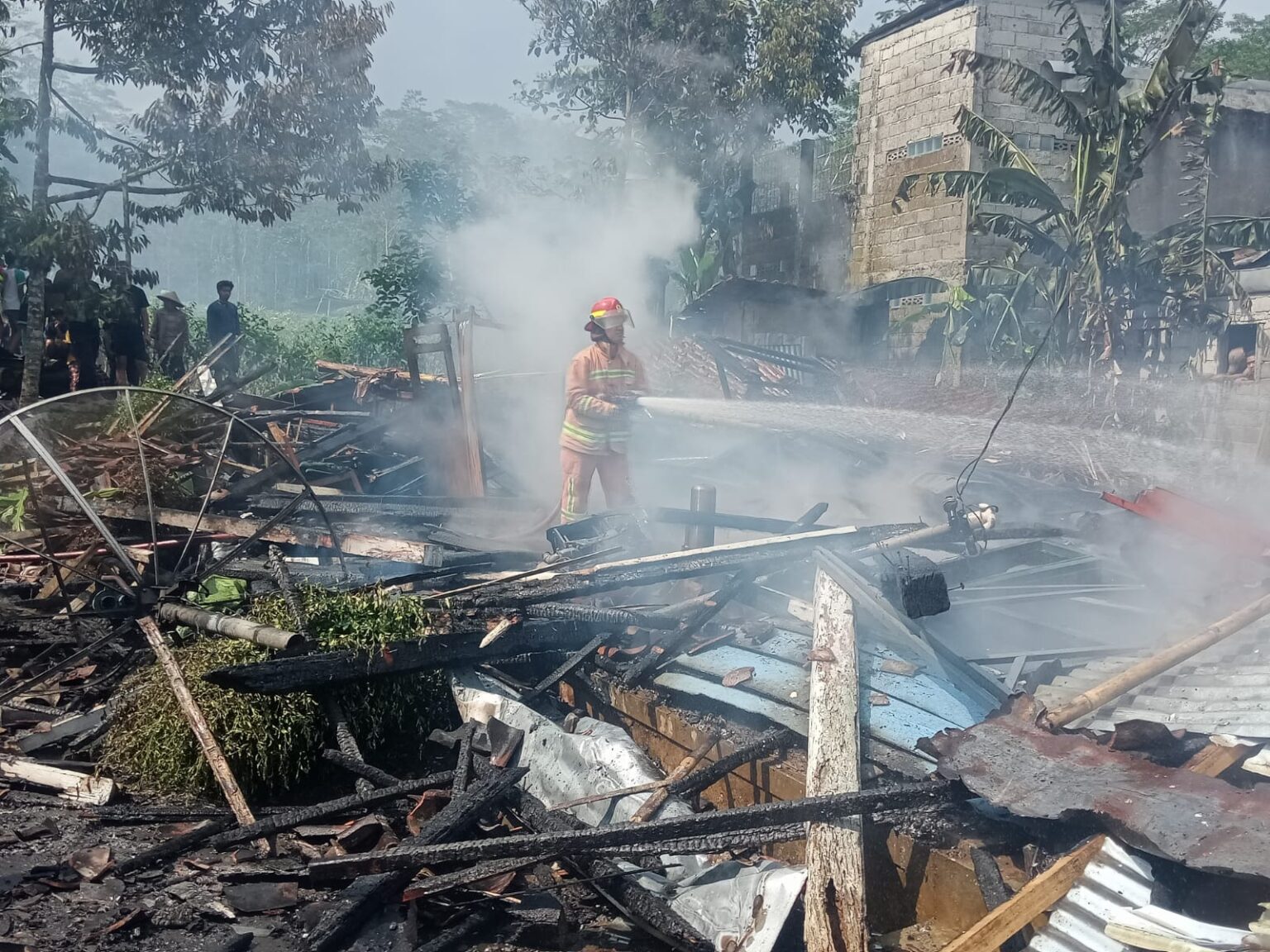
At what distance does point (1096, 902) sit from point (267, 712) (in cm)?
352

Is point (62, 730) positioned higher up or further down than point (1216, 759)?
further down

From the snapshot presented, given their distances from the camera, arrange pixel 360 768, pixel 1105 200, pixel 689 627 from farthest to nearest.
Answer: pixel 1105 200 → pixel 689 627 → pixel 360 768

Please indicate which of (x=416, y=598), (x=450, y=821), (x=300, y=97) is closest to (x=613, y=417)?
(x=416, y=598)

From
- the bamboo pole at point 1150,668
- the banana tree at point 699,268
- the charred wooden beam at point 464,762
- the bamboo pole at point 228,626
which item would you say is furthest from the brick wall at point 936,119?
the bamboo pole at point 228,626

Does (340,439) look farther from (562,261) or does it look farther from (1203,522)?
(562,261)

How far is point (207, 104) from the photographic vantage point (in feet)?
34.6

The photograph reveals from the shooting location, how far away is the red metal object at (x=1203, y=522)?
5.62 meters

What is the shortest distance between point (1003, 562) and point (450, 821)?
14.8 feet

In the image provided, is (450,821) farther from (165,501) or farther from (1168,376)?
(1168,376)

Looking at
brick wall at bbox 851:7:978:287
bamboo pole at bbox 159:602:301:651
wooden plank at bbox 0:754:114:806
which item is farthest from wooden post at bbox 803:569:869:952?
brick wall at bbox 851:7:978:287

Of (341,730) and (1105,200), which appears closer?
(341,730)

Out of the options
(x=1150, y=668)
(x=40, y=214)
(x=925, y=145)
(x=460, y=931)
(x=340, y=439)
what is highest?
(x=925, y=145)

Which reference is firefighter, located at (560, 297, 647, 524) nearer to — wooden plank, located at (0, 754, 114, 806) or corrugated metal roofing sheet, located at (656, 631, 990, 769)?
corrugated metal roofing sheet, located at (656, 631, 990, 769)

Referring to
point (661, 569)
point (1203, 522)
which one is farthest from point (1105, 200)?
point (661, 569)
